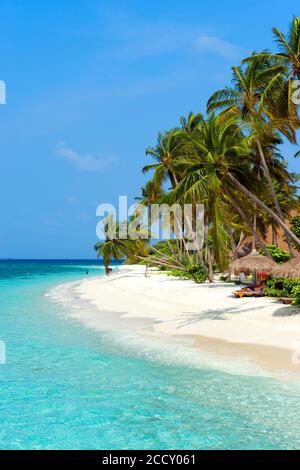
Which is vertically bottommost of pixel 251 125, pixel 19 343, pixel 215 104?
pixel 19 343

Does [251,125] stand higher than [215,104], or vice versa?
[215,104]

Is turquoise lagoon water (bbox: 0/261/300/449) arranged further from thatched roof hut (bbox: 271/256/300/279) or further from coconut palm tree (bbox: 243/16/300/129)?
coconut palm tree (bbox: 243/16/300/129)

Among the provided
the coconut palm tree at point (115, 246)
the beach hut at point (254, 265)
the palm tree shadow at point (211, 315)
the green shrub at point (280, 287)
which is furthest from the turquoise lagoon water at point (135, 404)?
the coconut palm tree at point (115, 246)

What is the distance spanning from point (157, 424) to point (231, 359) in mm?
3644

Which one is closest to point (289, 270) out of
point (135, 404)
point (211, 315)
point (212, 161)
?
point (211, 315)

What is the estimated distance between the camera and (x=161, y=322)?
14820 mm

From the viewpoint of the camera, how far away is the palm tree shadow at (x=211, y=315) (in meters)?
14.4

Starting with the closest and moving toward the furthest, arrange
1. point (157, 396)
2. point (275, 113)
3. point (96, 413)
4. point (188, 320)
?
point (96, 413)
point (157, 396)
point (188, 320)
point (275, 113)

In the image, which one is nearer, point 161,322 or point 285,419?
point 285,419

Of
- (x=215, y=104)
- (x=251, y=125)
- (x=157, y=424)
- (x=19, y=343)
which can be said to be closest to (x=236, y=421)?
(x=157, y=424)

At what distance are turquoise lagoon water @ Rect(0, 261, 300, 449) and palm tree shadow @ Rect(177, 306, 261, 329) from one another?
4.04 metres

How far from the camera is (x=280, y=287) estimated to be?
17891mm

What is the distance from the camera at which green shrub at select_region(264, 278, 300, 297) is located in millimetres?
16500
